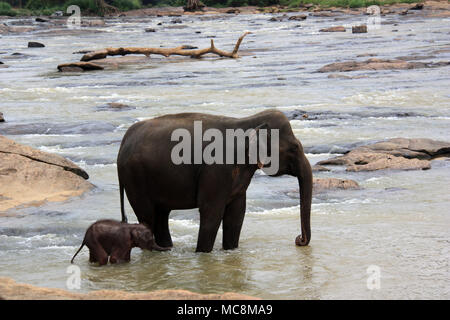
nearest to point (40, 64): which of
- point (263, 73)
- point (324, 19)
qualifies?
point (263, 73)

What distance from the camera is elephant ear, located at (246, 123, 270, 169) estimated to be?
7.43m

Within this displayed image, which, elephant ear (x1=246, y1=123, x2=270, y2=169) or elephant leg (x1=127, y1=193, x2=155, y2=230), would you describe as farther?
elephant leg (x1=127, y1=193, x2=155, y2=230)

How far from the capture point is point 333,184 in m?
10.8

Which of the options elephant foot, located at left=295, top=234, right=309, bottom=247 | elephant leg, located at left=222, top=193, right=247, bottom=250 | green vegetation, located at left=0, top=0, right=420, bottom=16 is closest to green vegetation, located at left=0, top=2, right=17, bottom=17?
green vegetation, located at left=0, top=0, right=420, bottom=16

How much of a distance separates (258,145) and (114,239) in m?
1.50

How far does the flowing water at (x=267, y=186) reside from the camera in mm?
7148

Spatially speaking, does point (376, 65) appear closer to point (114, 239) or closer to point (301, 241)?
point (301, 241)

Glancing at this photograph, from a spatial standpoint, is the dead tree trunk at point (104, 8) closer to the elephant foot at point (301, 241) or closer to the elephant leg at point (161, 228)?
the elephant leg at point (161, 228)

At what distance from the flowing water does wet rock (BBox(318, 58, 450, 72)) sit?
81cm

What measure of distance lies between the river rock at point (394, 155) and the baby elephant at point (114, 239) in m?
5.18

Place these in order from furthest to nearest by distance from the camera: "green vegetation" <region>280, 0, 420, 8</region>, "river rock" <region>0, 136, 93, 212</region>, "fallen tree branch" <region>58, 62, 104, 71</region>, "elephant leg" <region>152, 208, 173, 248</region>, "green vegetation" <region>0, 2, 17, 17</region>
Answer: "green vegetation" <region>0, 2, 17, 17</region> → "green vegetation" <region>280, 0, 420, 8</region> → "fallen tree branch" <region>58, 62, 104, 71</region> → "river rock" <region>0, 136, 93, 212</region> → "elephant leg" <region>152, 208, 173, 248</region>

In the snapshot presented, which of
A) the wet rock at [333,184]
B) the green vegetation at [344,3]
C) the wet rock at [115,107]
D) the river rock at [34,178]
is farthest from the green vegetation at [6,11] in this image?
the wet rock at [333,184]

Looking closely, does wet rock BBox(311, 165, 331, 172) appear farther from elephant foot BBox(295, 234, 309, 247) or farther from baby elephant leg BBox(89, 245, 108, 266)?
baby elephant leg BBox(89, 245, 108, 266)

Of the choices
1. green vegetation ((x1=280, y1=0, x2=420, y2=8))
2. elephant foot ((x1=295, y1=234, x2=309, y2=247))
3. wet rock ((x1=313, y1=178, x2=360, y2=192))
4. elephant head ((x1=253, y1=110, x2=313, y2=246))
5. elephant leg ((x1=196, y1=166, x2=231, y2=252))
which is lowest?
green vegetation ((x1=280, y1=0, x2=420, y2=8))
